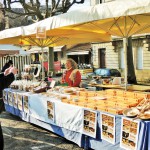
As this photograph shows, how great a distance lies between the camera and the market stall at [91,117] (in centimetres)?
404

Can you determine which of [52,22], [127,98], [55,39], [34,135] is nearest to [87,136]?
[127,98]

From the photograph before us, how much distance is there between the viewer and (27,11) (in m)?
22.7

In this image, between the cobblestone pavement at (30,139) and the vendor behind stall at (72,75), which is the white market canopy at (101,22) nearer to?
the vendor behind stall at (72,75)

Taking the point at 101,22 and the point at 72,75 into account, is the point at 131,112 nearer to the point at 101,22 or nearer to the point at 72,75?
the point at 101,22

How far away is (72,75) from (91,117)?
3.10 metres

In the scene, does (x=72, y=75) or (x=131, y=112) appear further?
(x=72, y=75)

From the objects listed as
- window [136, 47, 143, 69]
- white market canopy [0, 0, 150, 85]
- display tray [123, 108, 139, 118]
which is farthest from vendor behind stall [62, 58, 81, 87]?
window [136, 47, 143, 69]

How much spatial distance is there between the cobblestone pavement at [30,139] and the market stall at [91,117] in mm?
162

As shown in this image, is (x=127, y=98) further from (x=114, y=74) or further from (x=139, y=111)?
(x=114, y=74)

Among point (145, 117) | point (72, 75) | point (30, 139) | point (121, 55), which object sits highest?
point (121, 55)

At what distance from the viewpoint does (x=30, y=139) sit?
6098 mm

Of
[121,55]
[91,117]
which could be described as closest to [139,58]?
[121,55]

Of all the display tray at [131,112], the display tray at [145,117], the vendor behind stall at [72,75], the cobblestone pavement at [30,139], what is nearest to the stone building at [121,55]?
the vendor behind stall at [72,75]

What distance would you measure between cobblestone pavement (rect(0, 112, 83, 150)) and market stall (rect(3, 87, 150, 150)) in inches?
6.4
